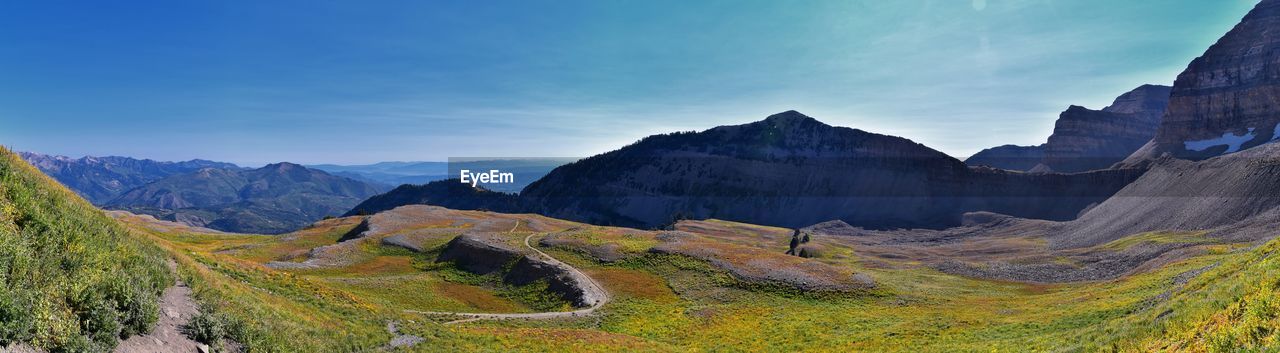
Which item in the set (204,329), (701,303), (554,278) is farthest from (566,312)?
(204,329)

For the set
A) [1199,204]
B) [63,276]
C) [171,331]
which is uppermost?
[63,276]

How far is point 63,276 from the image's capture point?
12.1 metres

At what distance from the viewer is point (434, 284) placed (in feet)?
179

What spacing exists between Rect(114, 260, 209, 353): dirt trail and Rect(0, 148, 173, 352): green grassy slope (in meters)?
0.30

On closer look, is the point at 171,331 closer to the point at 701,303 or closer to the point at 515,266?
Result: the point at 701,303

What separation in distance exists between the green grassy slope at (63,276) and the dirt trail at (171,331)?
30 cm

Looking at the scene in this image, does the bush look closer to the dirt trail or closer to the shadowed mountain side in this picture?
the dirt trail

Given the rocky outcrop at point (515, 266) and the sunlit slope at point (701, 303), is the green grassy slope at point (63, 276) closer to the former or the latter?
the sunlit slope at point (701, 303)

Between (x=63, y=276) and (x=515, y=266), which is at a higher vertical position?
(x=63, y=276)

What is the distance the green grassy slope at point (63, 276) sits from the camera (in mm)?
10156

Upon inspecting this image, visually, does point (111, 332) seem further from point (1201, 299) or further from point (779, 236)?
point (779, 236)

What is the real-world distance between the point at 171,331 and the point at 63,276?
113 inches

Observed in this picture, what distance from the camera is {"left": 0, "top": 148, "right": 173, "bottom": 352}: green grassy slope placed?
1016 centimetres

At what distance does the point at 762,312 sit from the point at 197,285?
124 feet
